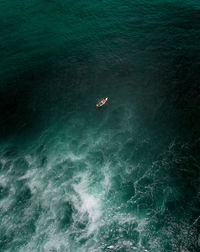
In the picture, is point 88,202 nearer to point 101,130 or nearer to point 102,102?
point 101,130

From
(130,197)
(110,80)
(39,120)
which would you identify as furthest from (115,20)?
(130,197)

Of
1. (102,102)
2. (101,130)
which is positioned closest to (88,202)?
(101,130)

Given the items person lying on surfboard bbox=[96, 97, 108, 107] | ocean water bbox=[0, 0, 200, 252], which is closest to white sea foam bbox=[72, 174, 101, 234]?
ocean water bbox=[0, 0, 200, 252]

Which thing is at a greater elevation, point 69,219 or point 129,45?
point 129,45

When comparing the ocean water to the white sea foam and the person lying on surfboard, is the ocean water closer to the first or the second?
the white sea foam

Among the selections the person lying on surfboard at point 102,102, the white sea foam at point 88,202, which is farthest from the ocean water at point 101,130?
the person lying on surfboard at point 102,102

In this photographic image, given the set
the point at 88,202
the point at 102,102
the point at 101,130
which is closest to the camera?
the point at 88,202

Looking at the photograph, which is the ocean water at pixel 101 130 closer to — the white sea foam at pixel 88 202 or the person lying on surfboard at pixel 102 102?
the white sea foam at pixel 88 202

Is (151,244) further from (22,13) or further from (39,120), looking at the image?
(22,13)
